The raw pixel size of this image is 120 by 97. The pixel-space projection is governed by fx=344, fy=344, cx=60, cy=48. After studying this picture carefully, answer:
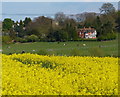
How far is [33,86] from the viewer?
5.27 meters

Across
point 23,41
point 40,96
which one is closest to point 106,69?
point 40,96

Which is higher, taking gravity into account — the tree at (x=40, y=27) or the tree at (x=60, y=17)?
the tree at (x=60, y=17)

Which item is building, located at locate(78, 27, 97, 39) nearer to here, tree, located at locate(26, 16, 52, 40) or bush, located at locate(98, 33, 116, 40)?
bush, located at locate(98, 33, 116, 40)

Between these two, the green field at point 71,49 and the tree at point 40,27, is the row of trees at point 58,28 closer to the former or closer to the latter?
the tree at point 40,27

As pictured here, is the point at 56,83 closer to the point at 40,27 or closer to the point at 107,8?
the point at 40,27

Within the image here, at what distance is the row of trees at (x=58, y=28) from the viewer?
72500 mm

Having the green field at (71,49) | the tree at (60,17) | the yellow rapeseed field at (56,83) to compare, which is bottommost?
the green field at (71,49)

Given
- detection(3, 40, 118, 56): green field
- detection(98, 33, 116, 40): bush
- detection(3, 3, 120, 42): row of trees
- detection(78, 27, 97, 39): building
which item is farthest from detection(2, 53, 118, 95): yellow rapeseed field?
detection(78, 27, 97, 39): building


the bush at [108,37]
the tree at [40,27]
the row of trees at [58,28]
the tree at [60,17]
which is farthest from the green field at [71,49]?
Result: the tree at [60,17]

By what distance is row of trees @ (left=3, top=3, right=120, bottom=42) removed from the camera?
72500mm

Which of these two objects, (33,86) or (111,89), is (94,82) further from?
(33,86)

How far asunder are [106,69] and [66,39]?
2583 inches

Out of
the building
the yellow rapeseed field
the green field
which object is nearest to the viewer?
the yellow rapeseed field

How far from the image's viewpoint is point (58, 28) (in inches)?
3054
